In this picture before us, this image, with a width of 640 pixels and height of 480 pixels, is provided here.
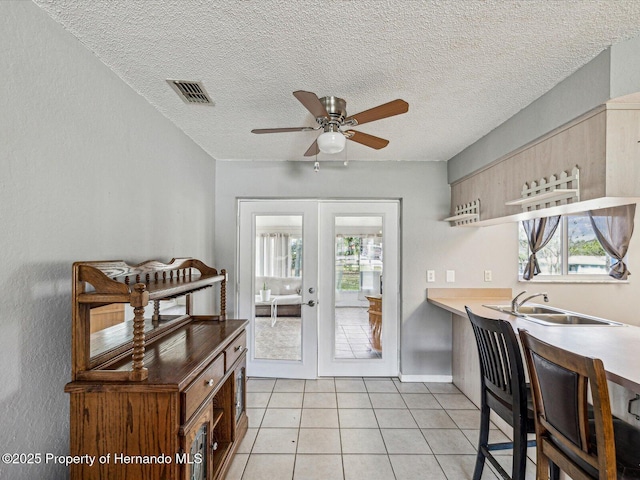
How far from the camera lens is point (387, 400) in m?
3.19

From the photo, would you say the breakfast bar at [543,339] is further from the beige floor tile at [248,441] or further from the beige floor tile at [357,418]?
the beige floor tile at [248,441]

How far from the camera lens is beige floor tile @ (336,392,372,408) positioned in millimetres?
3082

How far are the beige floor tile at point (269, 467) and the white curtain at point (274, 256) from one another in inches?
70.3

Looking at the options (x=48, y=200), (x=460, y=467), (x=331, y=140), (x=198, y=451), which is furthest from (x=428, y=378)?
(x=48, y=200)

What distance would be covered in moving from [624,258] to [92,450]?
16.0 feet

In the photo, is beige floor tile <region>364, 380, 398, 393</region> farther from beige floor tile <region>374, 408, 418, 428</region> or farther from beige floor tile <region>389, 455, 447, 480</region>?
beige floor tile <region>389, 455, 447, 480</region>

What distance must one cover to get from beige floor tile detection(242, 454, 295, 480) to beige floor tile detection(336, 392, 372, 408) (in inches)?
34.3

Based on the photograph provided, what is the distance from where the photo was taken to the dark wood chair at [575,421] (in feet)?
3.78

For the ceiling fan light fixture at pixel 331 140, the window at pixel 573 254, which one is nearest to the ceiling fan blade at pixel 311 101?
the ceiling fan light fixture at pixel 331 140

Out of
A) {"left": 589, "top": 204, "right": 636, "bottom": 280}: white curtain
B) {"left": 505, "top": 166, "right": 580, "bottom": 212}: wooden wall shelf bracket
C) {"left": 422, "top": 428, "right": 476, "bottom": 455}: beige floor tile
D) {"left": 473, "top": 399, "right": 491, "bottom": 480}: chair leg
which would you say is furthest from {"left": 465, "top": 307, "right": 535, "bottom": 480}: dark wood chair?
{"left": 589, "top": 204, "right": 636, "bottom": 280}: white curtain

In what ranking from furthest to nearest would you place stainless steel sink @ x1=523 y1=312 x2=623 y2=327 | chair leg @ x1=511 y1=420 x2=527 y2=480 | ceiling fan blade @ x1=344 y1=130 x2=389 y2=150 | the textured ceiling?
stainless steel sink @ x1=523 y1=312 x2=623 y2=327
ceiling fan blade @ x1=344 y1=130 x2=389 y2=150
chair leg @ x1=511 y1=420 x2=527 y2=480
the textured ceiling

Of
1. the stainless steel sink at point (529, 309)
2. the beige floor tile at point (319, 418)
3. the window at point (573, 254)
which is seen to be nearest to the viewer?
the beige floor tile at point (319, 418)

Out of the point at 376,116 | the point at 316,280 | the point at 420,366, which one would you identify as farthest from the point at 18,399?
the point at 420,366

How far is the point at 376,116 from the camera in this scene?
6.13 feet
